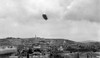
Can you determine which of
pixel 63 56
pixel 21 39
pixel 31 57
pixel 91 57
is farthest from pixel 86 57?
pixel 21 39

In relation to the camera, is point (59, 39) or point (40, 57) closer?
point (40, 57)

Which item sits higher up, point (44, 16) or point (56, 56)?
point (44, 16)

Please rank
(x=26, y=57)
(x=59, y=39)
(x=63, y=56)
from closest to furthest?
(x=26, y=57), (x=63, y=56), (x=59, y=39)

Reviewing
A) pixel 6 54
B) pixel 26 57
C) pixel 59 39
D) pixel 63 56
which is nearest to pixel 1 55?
pixel 6 54

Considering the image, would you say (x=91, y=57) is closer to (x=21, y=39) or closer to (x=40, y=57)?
(x=40, y=57)

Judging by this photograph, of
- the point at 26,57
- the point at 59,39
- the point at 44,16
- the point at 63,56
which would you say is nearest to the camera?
the point at 44,16

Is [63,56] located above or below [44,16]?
below

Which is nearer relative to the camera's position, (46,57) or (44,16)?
(44,16)

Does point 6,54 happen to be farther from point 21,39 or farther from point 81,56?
point 21,39

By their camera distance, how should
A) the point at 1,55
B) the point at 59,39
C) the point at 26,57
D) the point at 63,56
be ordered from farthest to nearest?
the point at 59,39 → the point at 63,56 → the point at 26,57 → the point at 1,55
